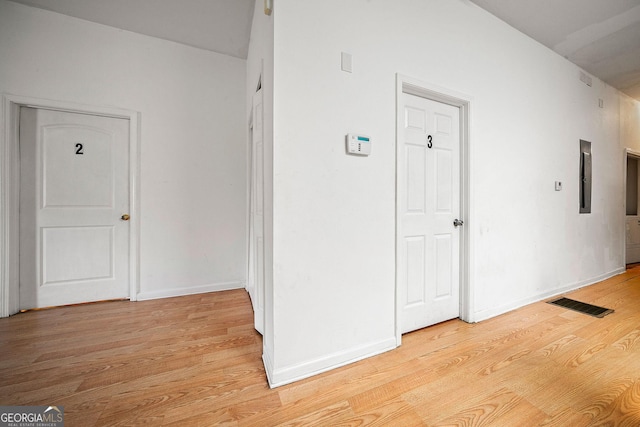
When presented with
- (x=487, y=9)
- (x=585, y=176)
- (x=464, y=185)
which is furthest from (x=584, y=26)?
(x=464, y=185)

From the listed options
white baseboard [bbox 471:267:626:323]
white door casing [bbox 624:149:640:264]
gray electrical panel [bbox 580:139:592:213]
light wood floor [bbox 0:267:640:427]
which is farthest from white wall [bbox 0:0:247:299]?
white door casing [bbox 624:149:640:264]

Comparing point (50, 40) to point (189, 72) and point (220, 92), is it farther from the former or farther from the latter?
point (220, 92)

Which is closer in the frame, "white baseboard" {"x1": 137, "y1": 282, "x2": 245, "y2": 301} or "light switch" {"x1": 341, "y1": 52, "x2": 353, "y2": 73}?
"light switch" {"x1": 341, "y1": 52, "x2": 353, "y2": 73}

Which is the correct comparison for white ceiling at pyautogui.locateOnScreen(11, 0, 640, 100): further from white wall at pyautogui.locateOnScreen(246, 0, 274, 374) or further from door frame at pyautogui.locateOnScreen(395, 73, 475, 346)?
white wall at pyautogui.locateOnScreen(246, 0, 274, 374)

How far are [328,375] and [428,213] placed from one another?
1.45 meters

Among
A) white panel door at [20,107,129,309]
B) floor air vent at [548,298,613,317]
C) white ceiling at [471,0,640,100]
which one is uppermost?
white ceiling at [471,0,640,100]

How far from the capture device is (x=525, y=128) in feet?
8.45

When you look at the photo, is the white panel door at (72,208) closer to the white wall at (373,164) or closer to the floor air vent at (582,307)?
the white wall at (373,164)

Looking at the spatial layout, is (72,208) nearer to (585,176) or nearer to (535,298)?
(535,298)

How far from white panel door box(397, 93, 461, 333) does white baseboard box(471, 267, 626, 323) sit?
0.74 ft

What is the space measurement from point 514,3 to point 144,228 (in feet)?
14.2

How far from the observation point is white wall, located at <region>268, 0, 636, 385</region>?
1.46 m

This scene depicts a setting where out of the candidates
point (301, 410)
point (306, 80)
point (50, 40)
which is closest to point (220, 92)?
point (50, 40)

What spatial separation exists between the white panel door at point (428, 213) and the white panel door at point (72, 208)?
2968mm
